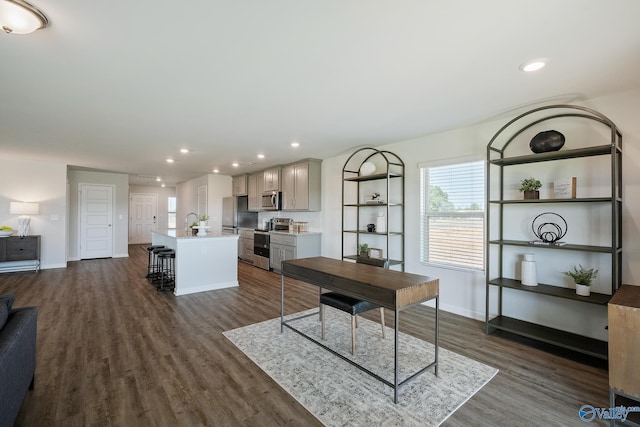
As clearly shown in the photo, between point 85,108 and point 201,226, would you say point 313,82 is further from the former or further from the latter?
point 201,226

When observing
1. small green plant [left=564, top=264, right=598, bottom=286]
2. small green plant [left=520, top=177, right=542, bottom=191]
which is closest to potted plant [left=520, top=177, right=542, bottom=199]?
small green plant [left=520, top=177, right=542, bottom=191]

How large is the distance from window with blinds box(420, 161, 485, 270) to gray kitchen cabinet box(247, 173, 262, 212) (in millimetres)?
4467

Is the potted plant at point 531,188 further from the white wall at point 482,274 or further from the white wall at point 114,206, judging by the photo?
the white wall at point 114,206

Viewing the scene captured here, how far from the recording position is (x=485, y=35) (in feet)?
6.29

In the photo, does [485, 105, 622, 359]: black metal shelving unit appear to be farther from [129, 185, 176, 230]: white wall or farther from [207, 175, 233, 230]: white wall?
[129, 185, 176, 230]: white wall

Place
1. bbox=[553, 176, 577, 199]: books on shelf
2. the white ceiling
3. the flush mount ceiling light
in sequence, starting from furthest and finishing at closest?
bbox=[553, 176, 577, 199]: books on shelf, the white ceiling, the flush mount ceiling light

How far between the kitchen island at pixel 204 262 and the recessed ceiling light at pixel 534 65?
461 cm

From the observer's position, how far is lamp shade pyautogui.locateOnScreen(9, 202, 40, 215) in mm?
6141

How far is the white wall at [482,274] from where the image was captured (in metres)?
2.73

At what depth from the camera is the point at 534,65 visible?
2264 mm

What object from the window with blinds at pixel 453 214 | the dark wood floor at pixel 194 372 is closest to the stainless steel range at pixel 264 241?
the dark wood floor at pixel 194 372

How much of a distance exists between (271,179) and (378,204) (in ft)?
11.0

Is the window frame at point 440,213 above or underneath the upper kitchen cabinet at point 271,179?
underneath

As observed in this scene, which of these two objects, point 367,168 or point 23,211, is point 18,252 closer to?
point 23,211
